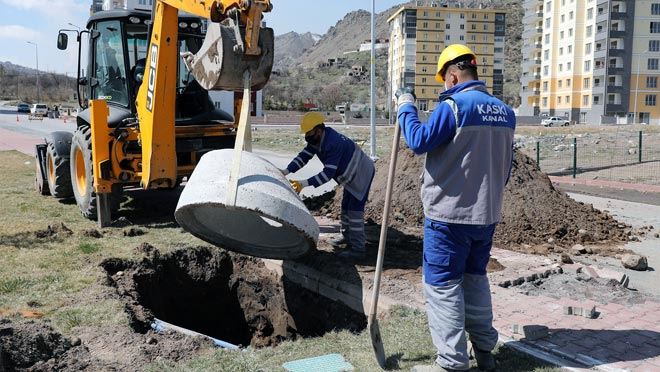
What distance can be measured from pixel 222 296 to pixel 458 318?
13.7ft

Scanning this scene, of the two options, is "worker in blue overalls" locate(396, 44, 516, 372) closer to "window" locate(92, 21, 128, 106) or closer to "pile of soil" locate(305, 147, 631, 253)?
"pile of soil" locate(305, 147, 631, 253)

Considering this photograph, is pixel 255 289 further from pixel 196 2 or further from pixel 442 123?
pixel 442 123

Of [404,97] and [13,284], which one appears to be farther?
[13,284]

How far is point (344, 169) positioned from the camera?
257 inches

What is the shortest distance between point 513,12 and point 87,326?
616ft

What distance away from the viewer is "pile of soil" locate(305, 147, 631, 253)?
837cm

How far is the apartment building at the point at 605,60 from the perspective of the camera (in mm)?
75312

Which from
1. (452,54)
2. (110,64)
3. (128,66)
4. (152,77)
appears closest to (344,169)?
(452,54)

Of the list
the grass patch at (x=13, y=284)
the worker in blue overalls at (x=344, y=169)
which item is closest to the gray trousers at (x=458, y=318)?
the worker in blue overalls at (x=344, y=169)

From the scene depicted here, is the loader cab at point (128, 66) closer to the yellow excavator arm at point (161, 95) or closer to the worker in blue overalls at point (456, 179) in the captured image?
the yellow excavator arm at point (161, 95)

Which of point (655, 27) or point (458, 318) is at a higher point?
point (655, 27)

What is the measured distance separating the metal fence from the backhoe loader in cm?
1159

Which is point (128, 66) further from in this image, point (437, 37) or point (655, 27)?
point (437, 37)

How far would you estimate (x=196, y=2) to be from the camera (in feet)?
22.5
